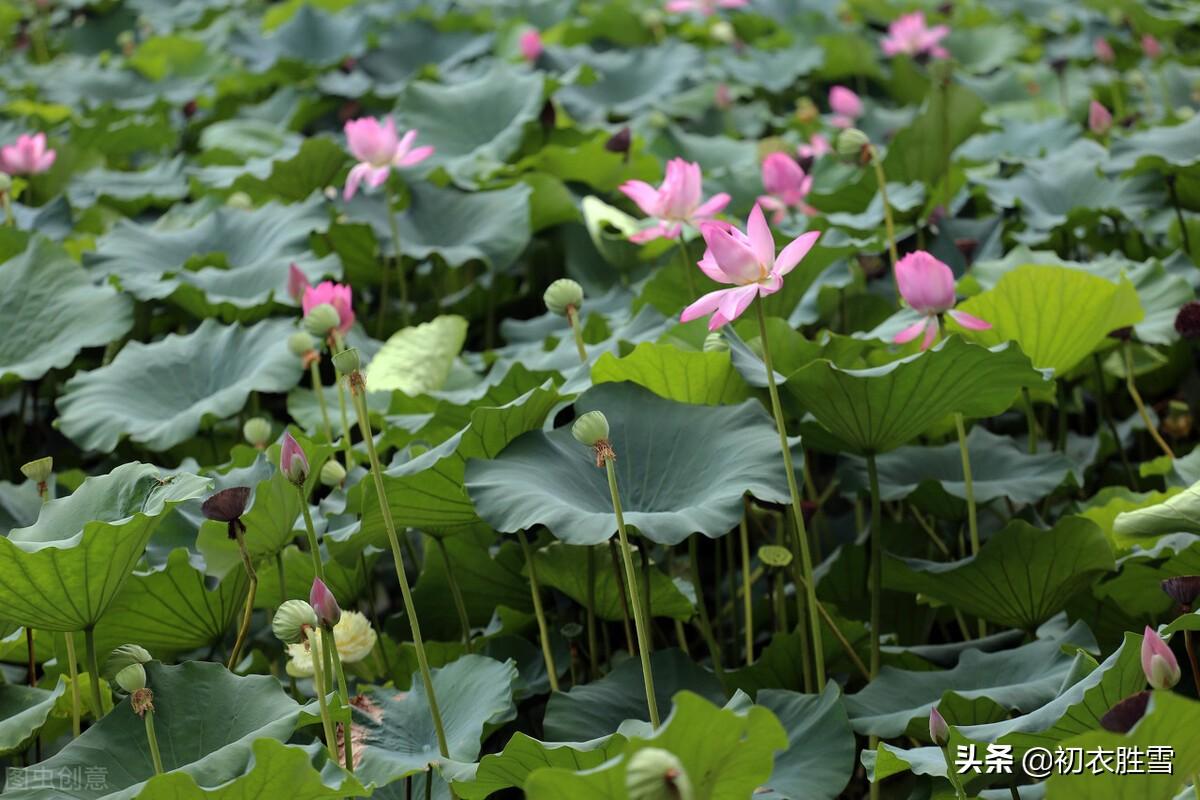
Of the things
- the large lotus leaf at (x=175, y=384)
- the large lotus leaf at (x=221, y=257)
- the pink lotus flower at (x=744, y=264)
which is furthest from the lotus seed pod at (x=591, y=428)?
the large lotus leaf at (x=221, y=257)

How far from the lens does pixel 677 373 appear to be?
4.10 ft

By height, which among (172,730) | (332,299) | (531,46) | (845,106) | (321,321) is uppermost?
(321,321)

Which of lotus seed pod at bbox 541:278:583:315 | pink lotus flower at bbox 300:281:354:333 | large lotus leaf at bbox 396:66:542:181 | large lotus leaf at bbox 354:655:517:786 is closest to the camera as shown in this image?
large lotus leaf at bbox 354:655:517:786

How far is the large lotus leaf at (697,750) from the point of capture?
71 cm

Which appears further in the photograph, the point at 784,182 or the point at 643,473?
the point at 784,182

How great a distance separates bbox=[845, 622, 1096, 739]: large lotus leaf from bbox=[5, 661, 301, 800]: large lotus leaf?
49 cm

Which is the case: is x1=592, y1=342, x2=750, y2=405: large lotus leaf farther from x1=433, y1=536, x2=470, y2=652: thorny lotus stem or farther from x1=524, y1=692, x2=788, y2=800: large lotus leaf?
x1=524, y1=692, x2=788, y2=800: large lotus leaf

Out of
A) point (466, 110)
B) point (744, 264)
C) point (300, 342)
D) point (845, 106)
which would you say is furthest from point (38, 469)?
point (845, 106)

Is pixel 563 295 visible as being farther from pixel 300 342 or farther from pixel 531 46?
pixel 531 46

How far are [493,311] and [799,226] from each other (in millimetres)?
521

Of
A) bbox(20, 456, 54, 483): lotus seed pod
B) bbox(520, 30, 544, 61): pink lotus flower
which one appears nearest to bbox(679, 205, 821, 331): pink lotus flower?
bbox(20, 456, 54, 483): lotus seed pod

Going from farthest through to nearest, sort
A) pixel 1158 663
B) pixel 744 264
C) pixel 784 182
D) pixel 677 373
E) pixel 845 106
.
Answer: pixel 845 106
pixel 784 182
pixel 677 373
pixel 744 264
pixel 1158 663

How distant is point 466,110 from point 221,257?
2.43 feet

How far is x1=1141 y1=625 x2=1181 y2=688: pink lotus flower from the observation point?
808 mm
